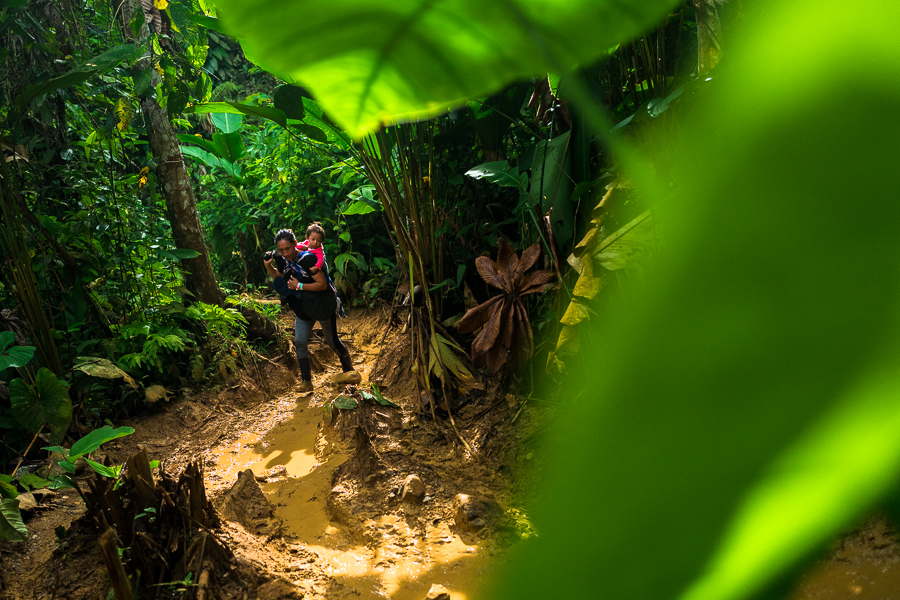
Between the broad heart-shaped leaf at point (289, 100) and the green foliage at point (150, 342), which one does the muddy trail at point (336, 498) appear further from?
the broad heart-shaped leaf at point (289, 100)

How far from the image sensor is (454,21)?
0.10 meters

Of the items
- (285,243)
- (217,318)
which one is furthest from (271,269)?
(217,318)

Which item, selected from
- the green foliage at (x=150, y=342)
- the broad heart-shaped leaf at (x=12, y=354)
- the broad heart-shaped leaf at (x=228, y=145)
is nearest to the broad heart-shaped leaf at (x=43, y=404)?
the broad heart-shaped leaf at (x=12, y=354)

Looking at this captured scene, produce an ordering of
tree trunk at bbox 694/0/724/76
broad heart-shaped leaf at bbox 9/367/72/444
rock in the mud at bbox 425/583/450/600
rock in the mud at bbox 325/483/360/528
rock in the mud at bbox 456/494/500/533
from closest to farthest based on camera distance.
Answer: tree trunk at bbox 694/0/724/76
rock in the mud at bbox 425/583/450/600
rock in the mud at bbox 456/494/500/533
rock in the mud at bbox 325/483/360/528
broad heart-shaped leaf at bbox 9/367/72/444

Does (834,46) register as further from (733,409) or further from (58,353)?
(58,353)

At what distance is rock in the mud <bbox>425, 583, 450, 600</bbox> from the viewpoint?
46.0 inches

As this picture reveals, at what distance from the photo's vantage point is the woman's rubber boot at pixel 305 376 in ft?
8.86

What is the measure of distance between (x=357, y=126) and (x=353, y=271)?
12.5ft

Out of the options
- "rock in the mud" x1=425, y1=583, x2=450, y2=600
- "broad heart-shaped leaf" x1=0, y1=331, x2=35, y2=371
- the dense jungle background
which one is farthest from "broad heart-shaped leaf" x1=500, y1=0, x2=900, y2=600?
"broad heart-shaped leaf" x1=0, y1=331, x2=35, y2=371

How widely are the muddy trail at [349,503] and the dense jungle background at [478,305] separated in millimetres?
13

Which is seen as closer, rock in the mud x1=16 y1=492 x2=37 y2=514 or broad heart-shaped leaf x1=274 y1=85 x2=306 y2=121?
rock in the mud x1=16 y1=492 x2=37 y2=514

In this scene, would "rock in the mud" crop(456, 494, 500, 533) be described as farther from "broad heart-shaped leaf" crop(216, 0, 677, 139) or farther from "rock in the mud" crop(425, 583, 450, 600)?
"broad heart-shaped leaf" crop(216, 0, 677, 139)

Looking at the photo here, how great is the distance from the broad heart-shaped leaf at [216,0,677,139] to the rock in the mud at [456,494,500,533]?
146 cm

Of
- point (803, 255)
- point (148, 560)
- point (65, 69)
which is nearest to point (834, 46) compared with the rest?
point (803, 255)
